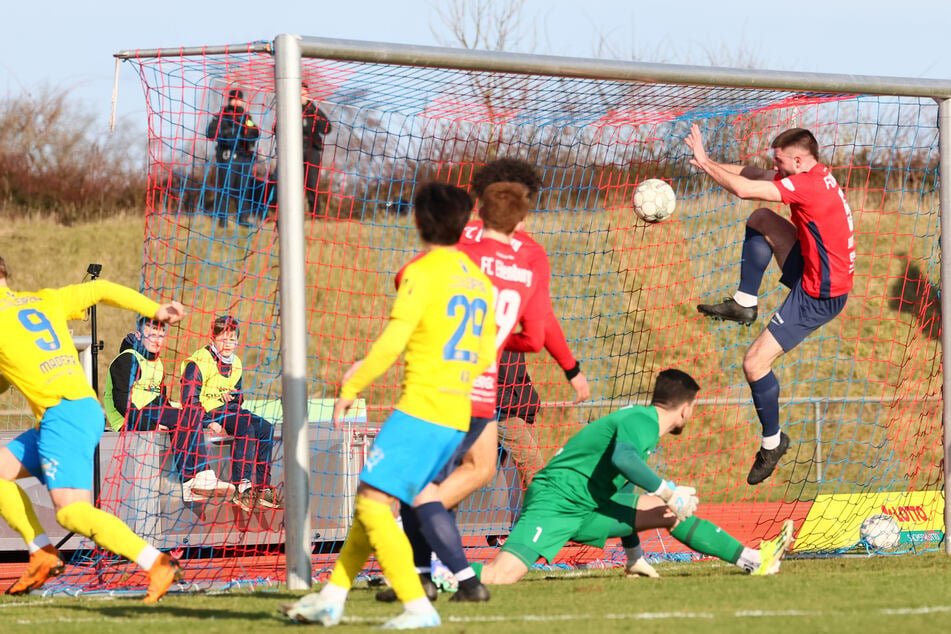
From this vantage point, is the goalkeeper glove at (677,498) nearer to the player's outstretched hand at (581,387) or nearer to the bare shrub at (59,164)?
the player's outstretched hand at (581,387)

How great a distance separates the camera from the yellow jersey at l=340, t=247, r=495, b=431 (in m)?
4.41

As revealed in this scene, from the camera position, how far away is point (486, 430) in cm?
573

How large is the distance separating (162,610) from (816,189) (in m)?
4.38

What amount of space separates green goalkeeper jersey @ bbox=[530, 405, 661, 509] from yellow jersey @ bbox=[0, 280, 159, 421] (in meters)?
2.27

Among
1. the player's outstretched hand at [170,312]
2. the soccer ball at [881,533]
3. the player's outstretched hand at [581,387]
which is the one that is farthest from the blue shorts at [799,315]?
the player's outstretched hand at [170,312]

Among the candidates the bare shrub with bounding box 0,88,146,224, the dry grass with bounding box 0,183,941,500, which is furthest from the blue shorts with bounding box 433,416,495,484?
the bare shrub with bounding box 0,88,146,224

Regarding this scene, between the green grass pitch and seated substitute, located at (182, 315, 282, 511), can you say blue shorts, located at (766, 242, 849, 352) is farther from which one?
seated substitute, located at (182, 315, 282, 511)

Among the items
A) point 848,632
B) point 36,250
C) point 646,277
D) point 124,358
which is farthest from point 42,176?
point 848,632

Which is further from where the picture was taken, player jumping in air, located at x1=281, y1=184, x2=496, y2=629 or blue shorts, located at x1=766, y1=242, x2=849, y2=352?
blue shorts, located at x1=766, y1=242, x2=849, y2=352

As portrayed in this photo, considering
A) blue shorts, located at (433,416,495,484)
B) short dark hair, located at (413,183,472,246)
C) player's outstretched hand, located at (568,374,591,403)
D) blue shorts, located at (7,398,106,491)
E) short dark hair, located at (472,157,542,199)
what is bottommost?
blue shorts, located at (7,398,106,491)

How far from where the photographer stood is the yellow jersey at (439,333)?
4.41m

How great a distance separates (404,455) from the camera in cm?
441

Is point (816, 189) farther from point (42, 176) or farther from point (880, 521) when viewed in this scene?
point (42, 176)

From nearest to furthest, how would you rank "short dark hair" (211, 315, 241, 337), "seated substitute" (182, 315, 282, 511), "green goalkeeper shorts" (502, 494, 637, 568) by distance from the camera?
"green goalkeeper shorts" (502, 494, 637, 568), "seated substitute" (182, 315, 282, 511), "short dark hair" (211, 315, 241, 337)
